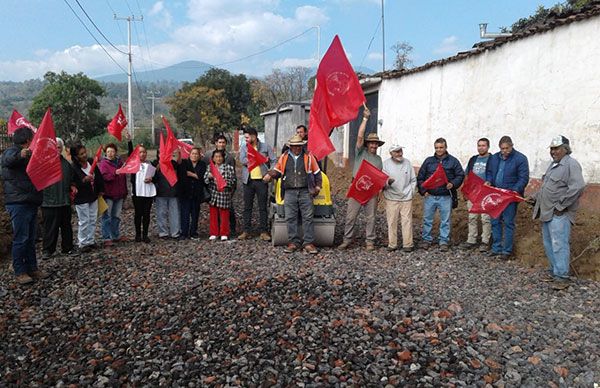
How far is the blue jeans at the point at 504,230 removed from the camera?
21.8ft

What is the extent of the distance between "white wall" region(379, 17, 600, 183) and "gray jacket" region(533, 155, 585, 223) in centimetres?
208

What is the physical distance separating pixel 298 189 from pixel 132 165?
281 cm

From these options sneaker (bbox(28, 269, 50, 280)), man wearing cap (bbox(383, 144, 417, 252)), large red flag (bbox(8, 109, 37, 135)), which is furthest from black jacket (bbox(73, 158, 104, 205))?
man wearing cap (bbox(383, 144, 417, 252))

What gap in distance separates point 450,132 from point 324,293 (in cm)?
757

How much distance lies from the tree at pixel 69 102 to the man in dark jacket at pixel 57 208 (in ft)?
80.4

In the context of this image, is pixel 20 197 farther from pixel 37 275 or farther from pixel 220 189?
pixel 220 189

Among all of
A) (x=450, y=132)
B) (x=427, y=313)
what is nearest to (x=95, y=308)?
(x=427, y=313)

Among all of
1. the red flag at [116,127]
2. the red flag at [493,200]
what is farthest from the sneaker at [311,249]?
the red flag at [116,127]

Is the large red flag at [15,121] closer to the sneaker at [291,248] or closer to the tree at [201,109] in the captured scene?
the sneaker at [291,248]

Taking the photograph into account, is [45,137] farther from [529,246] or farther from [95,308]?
[529,246]

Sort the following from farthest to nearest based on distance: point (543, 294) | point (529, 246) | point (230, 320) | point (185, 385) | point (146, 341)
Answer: point (529, 246) < point (543, 294) < point (230, 320) < point (146, 341) < point (185, 385)

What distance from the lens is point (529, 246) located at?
22.5ft

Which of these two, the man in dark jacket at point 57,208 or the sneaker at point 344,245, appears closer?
the man in dark jacket at point 57,208

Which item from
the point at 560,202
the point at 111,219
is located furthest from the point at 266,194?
the point at 560,202
